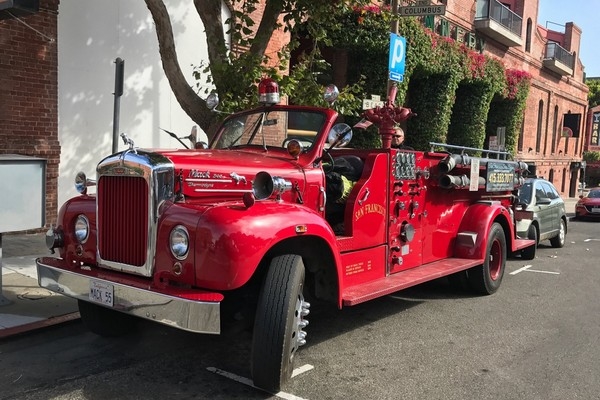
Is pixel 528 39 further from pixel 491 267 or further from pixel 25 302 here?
pixel 25 302

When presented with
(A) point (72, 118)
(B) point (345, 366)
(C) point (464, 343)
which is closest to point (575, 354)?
(C) point (464, 343)

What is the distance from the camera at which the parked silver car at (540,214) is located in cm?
1004

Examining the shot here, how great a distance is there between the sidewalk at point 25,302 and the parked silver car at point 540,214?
25.6 feet

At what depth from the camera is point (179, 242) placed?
11.6 feet

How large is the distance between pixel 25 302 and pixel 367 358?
3576 mm

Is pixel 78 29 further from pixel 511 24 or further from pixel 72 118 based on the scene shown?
pixel 511 24

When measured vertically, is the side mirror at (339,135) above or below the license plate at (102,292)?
above

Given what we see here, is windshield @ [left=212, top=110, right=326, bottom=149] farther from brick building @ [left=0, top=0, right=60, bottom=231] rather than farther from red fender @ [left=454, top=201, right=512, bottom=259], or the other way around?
brick building @ [left=0, top=0, right=60, bottom=231]

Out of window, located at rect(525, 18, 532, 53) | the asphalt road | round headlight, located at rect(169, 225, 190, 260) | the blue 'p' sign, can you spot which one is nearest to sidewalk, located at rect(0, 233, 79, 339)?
the asphalt road

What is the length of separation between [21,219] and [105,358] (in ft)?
5.93

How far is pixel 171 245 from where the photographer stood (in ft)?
11.7

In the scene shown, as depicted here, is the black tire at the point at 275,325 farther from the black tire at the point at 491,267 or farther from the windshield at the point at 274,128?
the black tire at the point at 491,267

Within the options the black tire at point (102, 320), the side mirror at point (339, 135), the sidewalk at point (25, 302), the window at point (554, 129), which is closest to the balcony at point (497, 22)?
the window at point (554, 129)

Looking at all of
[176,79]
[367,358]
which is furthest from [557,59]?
[367,358]
